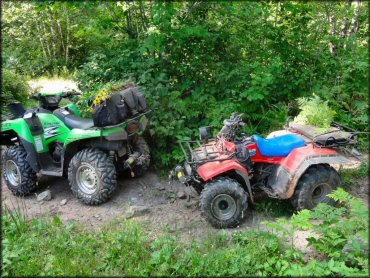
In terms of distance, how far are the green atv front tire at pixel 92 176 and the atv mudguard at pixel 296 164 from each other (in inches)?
87.4

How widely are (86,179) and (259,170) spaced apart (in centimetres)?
248

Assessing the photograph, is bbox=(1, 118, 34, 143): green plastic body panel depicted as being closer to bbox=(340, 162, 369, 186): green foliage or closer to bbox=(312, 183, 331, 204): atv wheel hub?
bbox=(312, 183, 331, 204): atv wheel hub

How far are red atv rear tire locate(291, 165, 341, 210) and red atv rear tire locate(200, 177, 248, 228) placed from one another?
2.35 feet

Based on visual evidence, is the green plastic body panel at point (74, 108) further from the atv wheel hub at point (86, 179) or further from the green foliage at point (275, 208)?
the green foliage at point (275, 208)

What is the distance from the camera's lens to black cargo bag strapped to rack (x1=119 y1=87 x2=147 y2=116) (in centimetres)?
525

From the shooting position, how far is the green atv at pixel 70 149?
5285 millimetres

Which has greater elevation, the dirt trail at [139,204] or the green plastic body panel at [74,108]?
the green plastic body panel at [74,108]

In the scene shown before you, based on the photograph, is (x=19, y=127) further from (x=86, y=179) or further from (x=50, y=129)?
(x=86, y=179)

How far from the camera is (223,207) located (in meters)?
4.78

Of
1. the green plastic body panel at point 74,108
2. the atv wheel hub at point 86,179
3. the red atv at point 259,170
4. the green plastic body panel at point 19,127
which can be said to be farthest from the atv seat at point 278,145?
the green plastic body panel at point 19,127

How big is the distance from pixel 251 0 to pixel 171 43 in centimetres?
158

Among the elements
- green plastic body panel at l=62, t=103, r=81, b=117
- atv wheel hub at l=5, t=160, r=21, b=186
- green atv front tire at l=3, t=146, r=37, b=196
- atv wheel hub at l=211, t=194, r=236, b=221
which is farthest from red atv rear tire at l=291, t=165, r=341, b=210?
atv wheel hub at l=5, t=160, r=21, b=186

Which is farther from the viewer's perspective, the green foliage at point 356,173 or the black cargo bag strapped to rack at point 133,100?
the green foliage at point 356,173

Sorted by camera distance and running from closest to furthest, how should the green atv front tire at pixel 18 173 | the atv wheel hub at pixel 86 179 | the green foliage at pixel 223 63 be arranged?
1. the atv wheel hub at pixel 86 179
2. the green atv front tire at pixel 18 173
3. the green foliage at pixel 223 63
